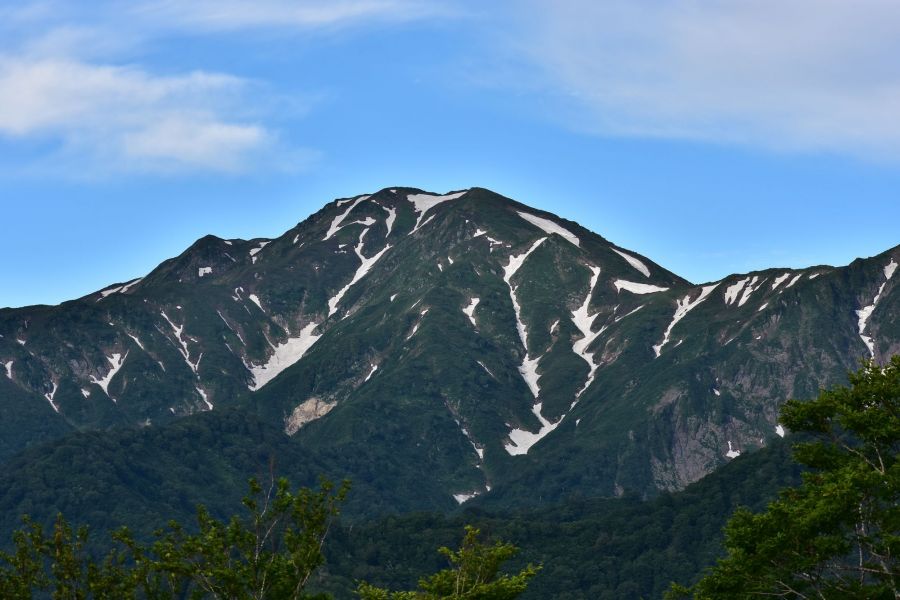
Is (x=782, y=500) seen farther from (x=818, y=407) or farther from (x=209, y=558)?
(x=209, y=558)

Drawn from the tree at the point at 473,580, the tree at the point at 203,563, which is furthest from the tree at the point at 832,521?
the tree at the point at 203,563

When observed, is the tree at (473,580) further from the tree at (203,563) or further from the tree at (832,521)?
the tree at (832,521)

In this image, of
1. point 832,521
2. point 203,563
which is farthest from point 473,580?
point 832,521

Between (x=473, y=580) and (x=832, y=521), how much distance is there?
1704 cm

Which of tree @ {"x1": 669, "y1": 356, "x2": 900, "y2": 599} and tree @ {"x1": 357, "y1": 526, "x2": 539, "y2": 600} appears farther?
tree @ {"x1": 669, "y1": 356, "x2": 900, "y2": 599}

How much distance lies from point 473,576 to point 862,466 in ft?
64.0

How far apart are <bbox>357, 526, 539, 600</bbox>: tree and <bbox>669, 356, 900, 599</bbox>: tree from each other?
12.3 metres

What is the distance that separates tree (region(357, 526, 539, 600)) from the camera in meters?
58.4

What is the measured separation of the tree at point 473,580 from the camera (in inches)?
2301

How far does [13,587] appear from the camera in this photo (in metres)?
58.8

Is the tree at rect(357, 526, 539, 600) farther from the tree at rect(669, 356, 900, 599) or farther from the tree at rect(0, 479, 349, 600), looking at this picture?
the tree at rect(669, 356, 900, 599)

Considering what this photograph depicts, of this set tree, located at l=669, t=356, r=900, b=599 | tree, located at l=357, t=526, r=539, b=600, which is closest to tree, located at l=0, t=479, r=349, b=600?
tree, located at l=357, t=526, r=539, b=600

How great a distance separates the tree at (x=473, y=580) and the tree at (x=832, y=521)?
485 inches

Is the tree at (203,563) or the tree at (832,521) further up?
the tree at (203,563)
